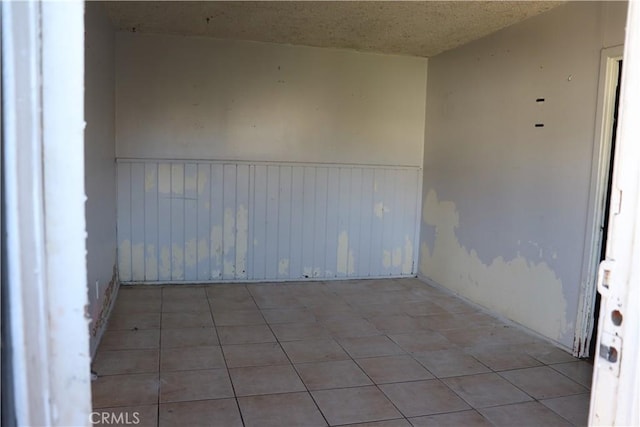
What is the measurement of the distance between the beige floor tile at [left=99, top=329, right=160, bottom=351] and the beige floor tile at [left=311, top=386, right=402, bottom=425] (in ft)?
4.14

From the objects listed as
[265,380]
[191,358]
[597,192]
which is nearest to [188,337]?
[191,358]

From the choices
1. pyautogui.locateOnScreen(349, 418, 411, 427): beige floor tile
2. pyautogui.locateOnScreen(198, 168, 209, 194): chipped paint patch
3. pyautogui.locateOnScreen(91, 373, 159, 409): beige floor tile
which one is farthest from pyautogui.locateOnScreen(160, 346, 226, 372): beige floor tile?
pyautogui.locateOnScreen(198, 168, 209, 194): chipped paint patch

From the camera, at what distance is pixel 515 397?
2.59m

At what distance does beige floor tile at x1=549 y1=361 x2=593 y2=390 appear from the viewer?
2.80 metres

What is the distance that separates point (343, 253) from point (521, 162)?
6.84 ft

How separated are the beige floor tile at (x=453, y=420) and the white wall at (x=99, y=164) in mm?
1879

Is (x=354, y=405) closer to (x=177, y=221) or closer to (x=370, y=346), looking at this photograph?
(x=370, y=346)

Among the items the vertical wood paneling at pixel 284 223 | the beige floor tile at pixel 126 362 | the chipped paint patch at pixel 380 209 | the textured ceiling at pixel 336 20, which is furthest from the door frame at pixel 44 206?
the chipped paint patch at pixel 380 209

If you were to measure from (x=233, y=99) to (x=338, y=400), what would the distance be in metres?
3.13

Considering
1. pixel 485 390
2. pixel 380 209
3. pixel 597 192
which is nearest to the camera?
pixel 485 390

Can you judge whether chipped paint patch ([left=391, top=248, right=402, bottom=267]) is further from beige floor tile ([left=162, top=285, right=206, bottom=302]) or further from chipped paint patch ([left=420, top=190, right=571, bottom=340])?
beige floor tile ([left=162, top=285, right=206, bottom=302])

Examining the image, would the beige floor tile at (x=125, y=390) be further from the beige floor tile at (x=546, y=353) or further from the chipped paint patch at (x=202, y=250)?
the beige floor tile at (x=546, y=353)

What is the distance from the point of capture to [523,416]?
2.38 metres

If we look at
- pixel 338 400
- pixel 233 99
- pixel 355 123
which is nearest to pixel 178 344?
pixel 338 400
